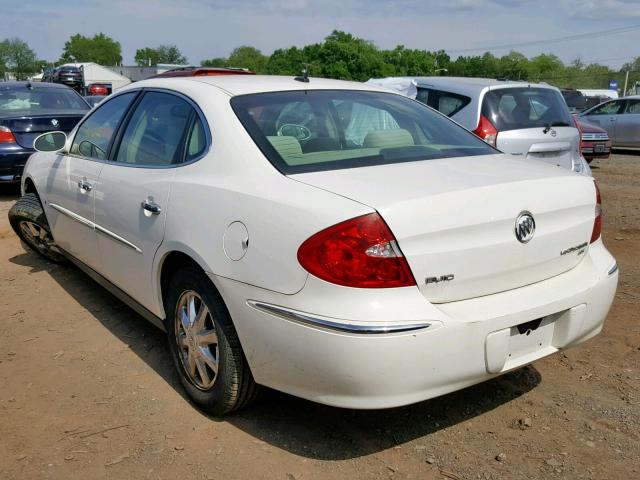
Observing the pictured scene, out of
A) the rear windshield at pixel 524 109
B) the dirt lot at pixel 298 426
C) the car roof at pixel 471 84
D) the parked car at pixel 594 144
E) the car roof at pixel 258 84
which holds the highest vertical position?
the car roof at pixel 258 84

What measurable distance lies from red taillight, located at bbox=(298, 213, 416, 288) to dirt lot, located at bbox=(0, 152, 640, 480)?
0.87 m

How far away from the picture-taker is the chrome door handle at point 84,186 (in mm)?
4105

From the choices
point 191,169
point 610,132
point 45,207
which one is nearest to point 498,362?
point 191,169

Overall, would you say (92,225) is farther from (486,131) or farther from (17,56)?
(17,56)

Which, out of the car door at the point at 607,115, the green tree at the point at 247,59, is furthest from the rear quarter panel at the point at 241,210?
the green tree at the point at 247,59

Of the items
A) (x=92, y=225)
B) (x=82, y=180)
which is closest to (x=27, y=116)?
(x=82, y=180)

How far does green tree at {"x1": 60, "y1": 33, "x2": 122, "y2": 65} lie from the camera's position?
5354 inches

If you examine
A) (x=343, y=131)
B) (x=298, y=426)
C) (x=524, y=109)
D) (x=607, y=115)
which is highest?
(x=343, y=131)

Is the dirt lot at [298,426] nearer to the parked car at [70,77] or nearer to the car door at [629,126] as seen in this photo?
the car door at [629,126]

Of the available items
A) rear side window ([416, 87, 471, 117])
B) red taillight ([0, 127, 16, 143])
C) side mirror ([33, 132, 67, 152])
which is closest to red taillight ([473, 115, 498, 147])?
rear side window ([416, 87, 471, 117])

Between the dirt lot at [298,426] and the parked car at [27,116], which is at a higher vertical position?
the parked car at [27,116]

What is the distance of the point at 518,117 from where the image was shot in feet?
24.0

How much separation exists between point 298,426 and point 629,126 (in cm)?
1552

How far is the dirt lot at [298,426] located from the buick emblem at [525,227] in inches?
36.7
